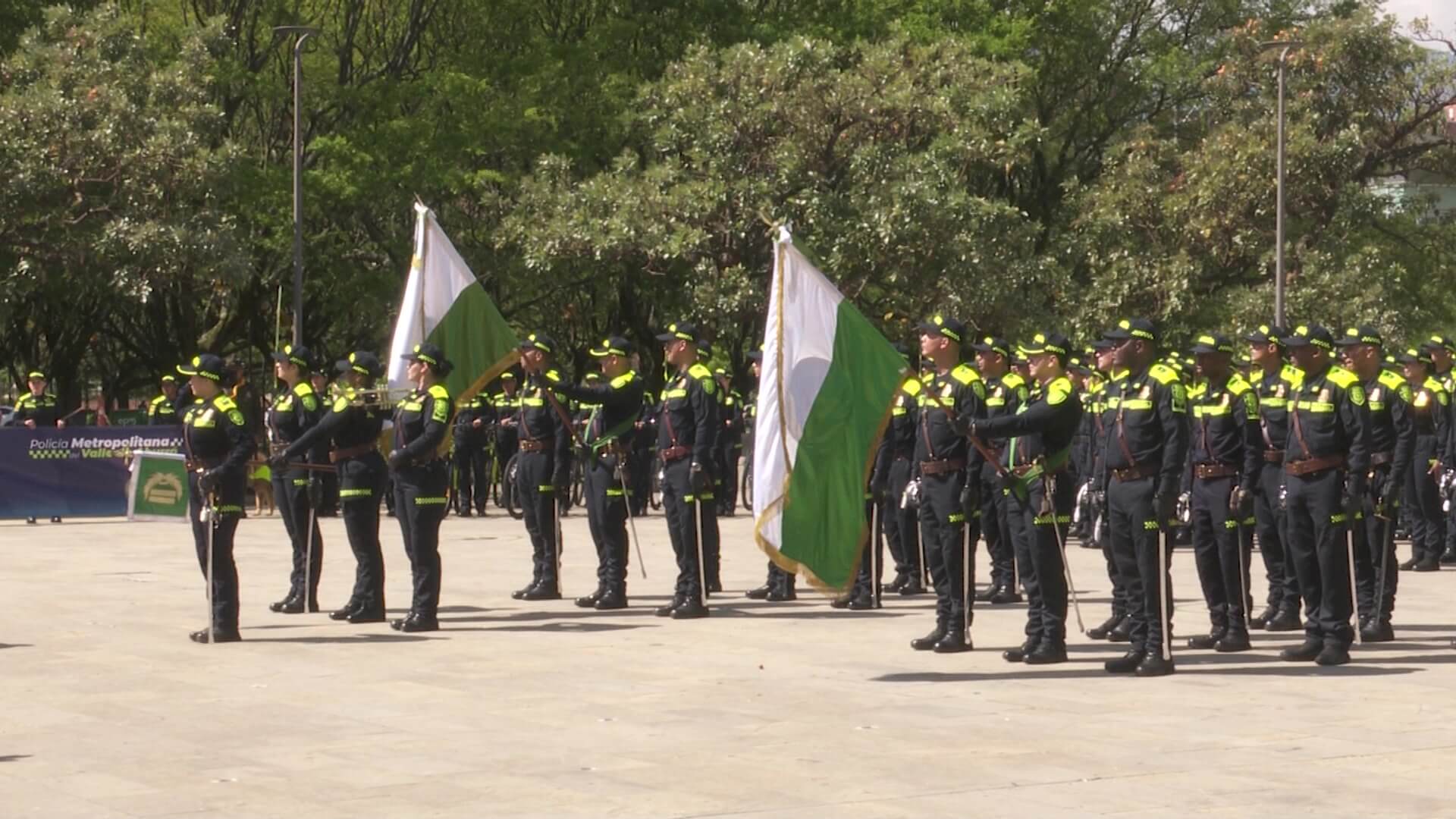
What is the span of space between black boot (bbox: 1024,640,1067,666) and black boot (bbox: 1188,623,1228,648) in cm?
139

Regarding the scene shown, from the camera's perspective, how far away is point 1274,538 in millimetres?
15242

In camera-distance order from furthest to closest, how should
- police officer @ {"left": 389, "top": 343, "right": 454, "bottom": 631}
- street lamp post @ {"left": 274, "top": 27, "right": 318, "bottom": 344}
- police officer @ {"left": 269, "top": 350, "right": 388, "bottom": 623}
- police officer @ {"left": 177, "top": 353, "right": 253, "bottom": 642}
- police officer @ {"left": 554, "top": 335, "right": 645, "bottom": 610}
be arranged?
1. street lamp post @ {"left": 274, "top": 27, "right": 318, "bottom": 344}
2. police officer @ {"left": 554, "top": 335, "right": 645, "bottom": 610}
3. police officer @ {"left": 269, "top": 350, "right": 388, "bottom": 623}
4. police officer @ {"left": 389, "top": 343, "right": 454, "bottom": 631}
5. police officer @ {"left": 177, "top": 353, "right": 253, "bottom": 642}

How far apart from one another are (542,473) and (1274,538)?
5.57m

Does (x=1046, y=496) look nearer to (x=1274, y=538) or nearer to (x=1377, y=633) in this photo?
(x=1274, y=538)

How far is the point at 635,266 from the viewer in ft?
135

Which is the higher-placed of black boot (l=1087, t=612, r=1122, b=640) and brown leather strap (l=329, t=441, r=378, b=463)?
brown leather strap (l=329, t=441, r=378, b=463)

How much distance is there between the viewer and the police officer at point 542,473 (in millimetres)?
17500

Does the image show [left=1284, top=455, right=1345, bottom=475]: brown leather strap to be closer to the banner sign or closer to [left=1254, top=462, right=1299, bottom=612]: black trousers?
[left=1254, top=462, right=1299, bottom=612]: black trousers

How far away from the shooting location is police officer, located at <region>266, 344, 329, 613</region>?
16516mm

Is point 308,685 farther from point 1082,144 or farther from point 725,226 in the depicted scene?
point 1082,144

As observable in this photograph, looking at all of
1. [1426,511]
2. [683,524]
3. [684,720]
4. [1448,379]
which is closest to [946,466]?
[683,524]

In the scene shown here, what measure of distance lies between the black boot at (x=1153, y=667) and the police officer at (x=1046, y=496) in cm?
67

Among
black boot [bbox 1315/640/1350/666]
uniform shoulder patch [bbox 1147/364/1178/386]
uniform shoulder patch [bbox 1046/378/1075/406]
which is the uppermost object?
uniform shoulder patch [bbox 1147/364/1178/386]

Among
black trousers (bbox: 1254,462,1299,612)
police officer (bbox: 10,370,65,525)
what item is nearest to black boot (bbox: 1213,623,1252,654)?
black trousers (bbox: 1254,462,1299,612)
